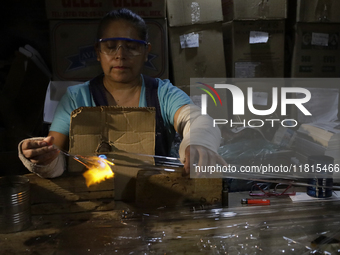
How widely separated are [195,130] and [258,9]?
111 centimetres

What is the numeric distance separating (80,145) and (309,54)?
1.57 m

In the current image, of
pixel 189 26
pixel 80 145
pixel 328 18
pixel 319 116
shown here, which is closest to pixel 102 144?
pixel 80 145

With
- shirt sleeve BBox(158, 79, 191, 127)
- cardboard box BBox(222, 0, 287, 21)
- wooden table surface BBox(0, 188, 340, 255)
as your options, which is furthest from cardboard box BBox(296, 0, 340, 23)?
wooden table surface BBox(0, 188, 340, 255)

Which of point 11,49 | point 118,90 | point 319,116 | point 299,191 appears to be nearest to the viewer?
point 299,191

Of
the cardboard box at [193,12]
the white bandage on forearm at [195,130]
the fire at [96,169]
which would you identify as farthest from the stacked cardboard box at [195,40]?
the fire at [96,169]

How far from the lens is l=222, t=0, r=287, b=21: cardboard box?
185 centimetres

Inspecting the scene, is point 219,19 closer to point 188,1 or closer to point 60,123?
point 188,1

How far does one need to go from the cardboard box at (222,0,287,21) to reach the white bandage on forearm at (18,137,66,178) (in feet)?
4.47

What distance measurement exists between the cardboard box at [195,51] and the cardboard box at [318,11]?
0.52 metres

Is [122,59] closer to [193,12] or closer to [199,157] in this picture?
[199,157]

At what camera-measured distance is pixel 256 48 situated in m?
1.90

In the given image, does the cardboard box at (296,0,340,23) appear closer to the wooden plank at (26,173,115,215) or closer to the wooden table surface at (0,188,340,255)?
the wooden table surface at (0,188,340,255)

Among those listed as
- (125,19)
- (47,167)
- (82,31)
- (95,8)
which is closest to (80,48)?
(82,31)

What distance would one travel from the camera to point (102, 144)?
3.66 ft
